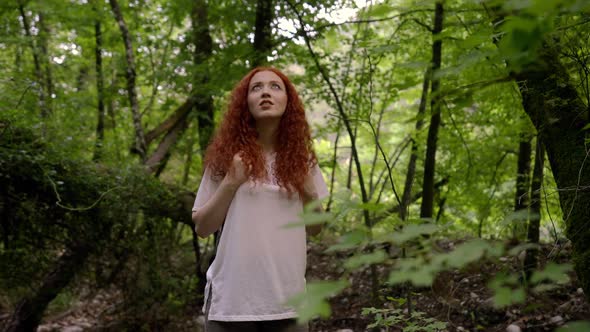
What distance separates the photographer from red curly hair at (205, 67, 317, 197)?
6.95 feet

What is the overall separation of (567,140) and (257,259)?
4.39ft

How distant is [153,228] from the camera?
5.01m

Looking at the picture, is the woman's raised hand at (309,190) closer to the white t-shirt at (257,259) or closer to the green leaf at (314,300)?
the white t-shirt at (257,259)

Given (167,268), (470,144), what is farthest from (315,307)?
(470,144)

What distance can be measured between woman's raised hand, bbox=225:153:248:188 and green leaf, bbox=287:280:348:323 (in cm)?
126

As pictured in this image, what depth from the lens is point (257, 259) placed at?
77.8 inches

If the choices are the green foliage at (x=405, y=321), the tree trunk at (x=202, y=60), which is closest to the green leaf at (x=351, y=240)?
the green foliage at (x=405, y=321)

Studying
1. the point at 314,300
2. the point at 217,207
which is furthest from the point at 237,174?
the point at 314,300

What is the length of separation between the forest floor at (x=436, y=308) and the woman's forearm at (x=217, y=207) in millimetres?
1003

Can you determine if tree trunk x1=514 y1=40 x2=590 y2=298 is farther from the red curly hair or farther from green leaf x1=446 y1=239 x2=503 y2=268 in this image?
green leaf x1=446 y1=239 x2=503 y2=268

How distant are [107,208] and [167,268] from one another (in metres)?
1.16

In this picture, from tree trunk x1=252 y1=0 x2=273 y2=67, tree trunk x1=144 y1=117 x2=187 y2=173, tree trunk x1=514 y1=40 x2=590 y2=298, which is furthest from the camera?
tree trunk x1=144 y1=117 x2=187 y2=173

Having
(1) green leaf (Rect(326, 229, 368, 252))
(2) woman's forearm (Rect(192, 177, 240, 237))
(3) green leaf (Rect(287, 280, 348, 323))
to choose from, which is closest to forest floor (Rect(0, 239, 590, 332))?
(2) woman's forearm (Rect(192, 177, 240, 237))

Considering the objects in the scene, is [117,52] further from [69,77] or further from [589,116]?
[589,116]
